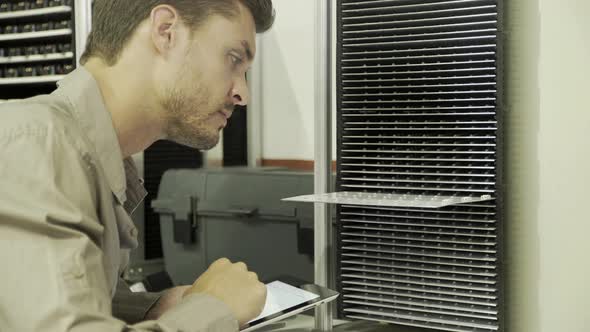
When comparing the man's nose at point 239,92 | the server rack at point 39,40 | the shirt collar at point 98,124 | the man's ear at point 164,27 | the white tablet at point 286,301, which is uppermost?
the server rack at point 39,40

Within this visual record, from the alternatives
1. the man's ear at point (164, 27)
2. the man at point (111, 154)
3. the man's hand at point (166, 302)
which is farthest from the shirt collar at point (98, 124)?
the man's hand at point (166, 302)

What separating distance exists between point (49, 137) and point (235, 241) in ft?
4.26

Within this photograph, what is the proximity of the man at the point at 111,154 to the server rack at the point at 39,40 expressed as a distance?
1.31m

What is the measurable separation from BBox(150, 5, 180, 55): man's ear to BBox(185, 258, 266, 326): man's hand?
1.05ft

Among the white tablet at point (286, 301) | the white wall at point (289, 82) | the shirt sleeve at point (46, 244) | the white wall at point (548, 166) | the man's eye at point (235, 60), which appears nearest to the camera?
the shirt sleeve at point (46, 244)

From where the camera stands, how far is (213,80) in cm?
93

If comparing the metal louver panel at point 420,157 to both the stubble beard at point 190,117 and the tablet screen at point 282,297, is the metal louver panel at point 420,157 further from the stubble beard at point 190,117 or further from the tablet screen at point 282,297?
the stubble beard at point 190,117

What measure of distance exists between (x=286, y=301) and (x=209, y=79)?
24.6 inches

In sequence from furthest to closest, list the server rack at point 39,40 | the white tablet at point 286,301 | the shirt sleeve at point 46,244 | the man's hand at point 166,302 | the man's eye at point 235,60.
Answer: the server rack at point 39,40
the white tablet at point 286,301
the man's hand at point 166,302
the man's eye at point 235,60
the shirt sleeve at point 46,244

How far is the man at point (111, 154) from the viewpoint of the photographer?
26.3 inches

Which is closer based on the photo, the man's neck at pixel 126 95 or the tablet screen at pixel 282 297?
the man's neck at pixel 126 95

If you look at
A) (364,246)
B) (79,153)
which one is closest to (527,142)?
(364,246)

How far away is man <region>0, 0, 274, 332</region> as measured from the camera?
668 millimetres

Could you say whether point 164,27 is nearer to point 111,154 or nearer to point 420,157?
point 111,154
